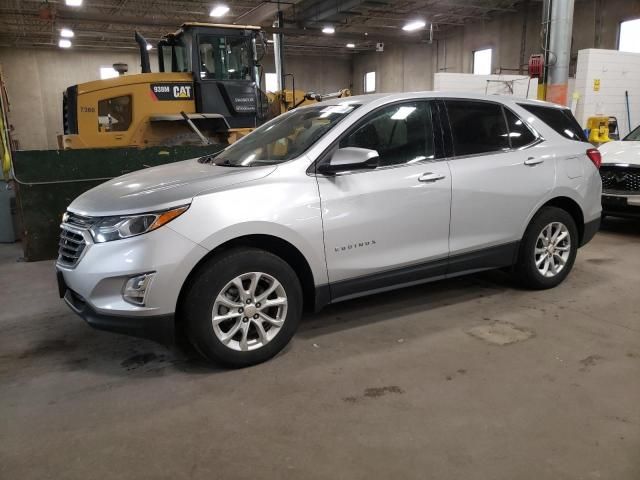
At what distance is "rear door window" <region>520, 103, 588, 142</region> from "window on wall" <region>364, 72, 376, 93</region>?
77.6ft

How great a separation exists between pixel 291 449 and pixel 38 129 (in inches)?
967

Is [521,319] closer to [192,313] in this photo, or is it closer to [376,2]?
[192,313]

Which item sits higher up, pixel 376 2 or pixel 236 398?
pixel 376 2

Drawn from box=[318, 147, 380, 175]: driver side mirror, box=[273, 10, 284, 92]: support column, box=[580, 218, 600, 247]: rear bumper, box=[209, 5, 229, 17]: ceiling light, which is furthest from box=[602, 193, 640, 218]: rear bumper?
box=[209, 5, 229, 17]: ceiling light

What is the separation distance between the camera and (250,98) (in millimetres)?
8664

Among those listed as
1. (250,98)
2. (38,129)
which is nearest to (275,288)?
(250,98)

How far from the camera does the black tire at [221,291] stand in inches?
113

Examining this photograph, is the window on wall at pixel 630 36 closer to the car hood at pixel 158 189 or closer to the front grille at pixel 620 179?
the front grille at pixel 620 179

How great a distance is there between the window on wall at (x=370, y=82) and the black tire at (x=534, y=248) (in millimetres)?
23972

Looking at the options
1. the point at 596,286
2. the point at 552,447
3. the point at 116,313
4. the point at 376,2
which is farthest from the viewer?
the point at 376,2

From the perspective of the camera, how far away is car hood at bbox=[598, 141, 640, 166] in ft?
21.3

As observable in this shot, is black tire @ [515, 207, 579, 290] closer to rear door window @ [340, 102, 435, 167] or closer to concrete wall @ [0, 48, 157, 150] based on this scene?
rear door window @ [340, 102, 435, 167]

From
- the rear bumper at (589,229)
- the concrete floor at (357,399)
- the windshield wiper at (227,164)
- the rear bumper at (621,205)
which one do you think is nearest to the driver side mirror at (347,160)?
the windshield wiper at (227,164)

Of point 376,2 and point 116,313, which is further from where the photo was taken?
point 376,2
